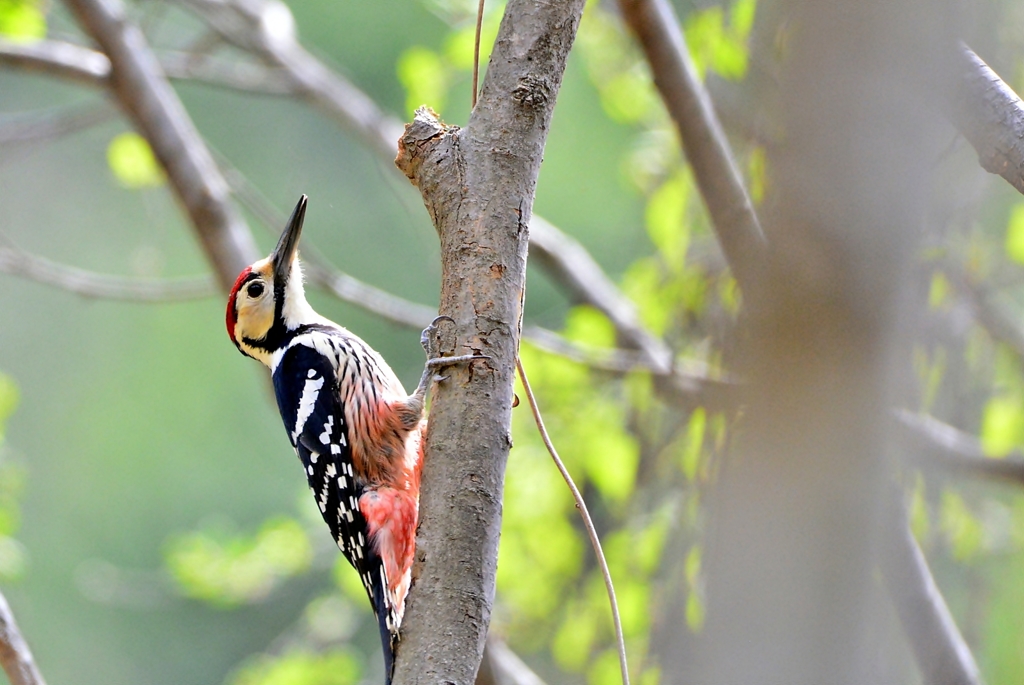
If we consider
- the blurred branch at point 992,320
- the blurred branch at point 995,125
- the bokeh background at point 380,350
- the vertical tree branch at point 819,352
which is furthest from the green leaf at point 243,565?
the vertical tree branch at point 819,352

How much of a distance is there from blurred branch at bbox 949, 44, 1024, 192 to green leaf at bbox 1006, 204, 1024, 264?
1.95 meters

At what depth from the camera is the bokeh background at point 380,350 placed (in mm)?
2207

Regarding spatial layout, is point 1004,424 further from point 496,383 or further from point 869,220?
point 869,220

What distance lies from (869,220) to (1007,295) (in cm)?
386

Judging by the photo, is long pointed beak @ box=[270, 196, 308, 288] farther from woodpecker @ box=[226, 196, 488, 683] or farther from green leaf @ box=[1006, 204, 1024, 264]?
green leaf @ box=[1006, 204, 1024, 264]

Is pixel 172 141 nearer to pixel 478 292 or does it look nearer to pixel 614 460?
Result: pixel 614 460

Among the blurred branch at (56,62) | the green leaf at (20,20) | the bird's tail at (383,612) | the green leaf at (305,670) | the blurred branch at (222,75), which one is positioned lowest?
the bird's tail at (383,612)

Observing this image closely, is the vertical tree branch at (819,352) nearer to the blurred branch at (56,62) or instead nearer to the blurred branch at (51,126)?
the blurred branch at (56,62)

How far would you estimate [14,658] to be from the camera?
66.2 inches

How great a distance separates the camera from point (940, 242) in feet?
3.70

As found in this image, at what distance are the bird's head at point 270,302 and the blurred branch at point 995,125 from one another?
76.5 inches

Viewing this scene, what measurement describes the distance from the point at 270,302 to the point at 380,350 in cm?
620

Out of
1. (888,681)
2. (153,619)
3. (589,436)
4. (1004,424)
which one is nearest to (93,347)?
(153,619)

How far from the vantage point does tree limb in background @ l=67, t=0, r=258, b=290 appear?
306 cm
